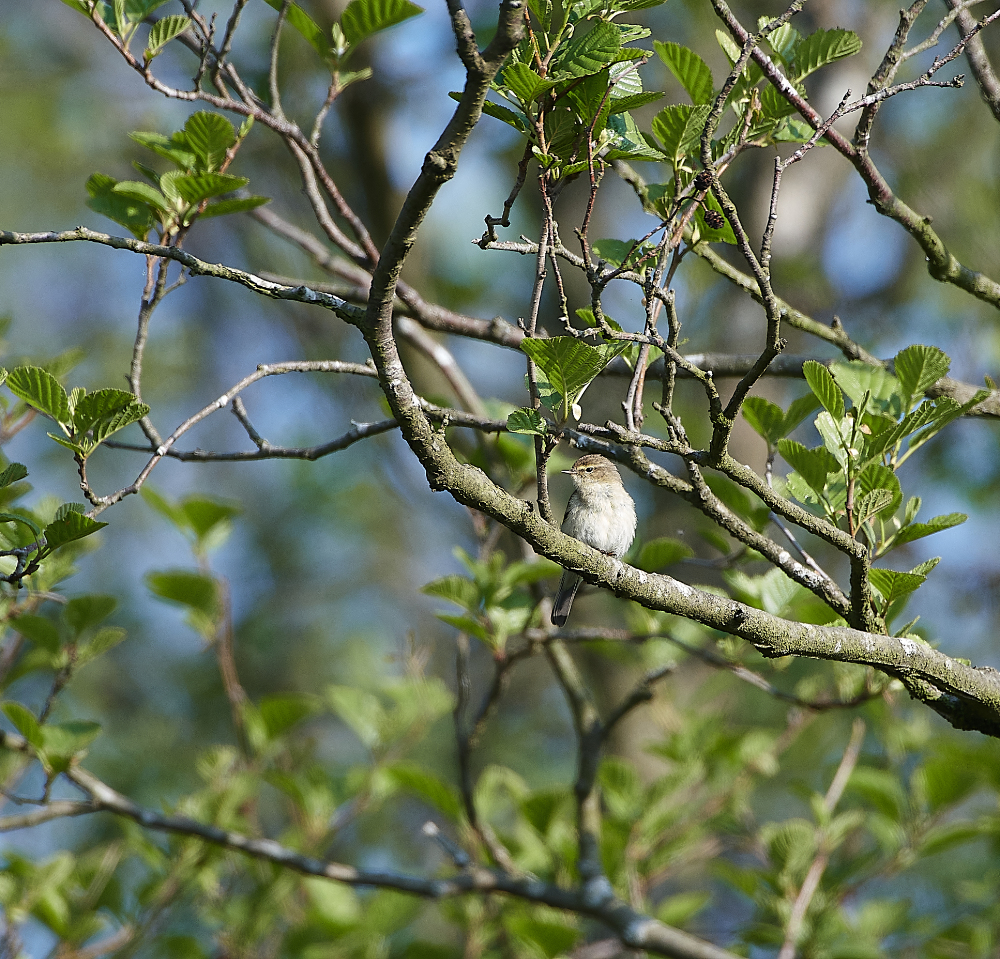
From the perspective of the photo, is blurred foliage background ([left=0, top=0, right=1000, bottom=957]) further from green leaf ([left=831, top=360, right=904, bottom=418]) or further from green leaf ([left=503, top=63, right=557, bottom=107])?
green leaf ([left=503, top=63, right=557, bottom=107])

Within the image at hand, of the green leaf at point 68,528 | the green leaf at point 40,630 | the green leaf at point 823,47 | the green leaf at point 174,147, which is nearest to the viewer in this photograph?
the green leaf at point 68,528

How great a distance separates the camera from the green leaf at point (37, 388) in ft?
6.70

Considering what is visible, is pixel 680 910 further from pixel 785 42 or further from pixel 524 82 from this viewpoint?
pixel 524 82

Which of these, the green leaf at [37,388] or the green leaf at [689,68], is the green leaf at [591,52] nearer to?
the green leaf at [689,68]

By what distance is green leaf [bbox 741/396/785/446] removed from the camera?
2.61 metres

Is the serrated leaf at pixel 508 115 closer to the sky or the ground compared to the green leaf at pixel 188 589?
closer to the sky

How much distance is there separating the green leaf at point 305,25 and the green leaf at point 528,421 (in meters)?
1.65

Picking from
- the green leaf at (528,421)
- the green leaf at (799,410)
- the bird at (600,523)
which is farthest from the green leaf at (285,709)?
the green leaf at (528,421)

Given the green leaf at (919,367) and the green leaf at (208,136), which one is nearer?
the green leaf at (919,367)

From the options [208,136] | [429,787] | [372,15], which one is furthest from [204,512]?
[372,15]

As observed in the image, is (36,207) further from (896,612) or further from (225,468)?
(896,612)

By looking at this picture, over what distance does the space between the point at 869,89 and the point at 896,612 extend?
133 centimetres

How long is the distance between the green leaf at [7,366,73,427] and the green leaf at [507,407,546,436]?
974 millimetres

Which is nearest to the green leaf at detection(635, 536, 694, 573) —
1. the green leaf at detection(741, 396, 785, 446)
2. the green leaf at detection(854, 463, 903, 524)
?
the green leaf at detection(741, 396, 785, 446)
